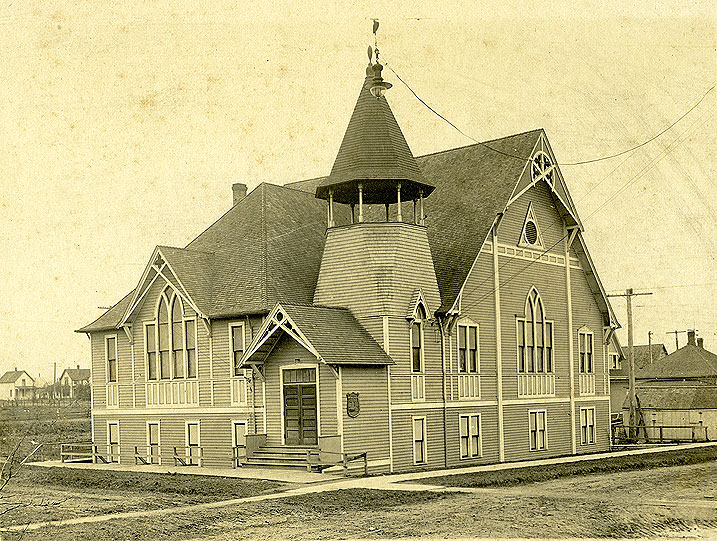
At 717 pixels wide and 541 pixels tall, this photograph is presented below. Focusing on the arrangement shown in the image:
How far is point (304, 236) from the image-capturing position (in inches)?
1435

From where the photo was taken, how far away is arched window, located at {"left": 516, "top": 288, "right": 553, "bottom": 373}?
3762 cm

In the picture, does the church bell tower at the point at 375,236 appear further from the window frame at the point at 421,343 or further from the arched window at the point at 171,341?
the arched window at the point at 171,341

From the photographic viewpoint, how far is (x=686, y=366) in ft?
249

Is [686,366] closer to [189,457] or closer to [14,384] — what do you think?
[14,384]

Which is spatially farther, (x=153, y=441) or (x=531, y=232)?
(x=531, y=232)

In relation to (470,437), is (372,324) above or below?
above

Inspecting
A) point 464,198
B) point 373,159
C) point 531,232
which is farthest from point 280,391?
point 531,232

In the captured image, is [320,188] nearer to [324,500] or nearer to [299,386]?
[299,386]

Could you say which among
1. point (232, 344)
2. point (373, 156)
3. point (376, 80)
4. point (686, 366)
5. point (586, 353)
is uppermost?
point (376, 80)

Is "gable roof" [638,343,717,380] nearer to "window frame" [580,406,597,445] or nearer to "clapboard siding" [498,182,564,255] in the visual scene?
"window frame" [580,406,597,445]

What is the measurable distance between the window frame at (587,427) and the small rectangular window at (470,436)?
821 cm

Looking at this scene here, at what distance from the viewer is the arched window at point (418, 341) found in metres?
31.7

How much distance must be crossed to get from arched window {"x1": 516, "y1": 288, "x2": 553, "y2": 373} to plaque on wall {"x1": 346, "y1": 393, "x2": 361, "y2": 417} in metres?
10.4

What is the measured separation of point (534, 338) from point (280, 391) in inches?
487
